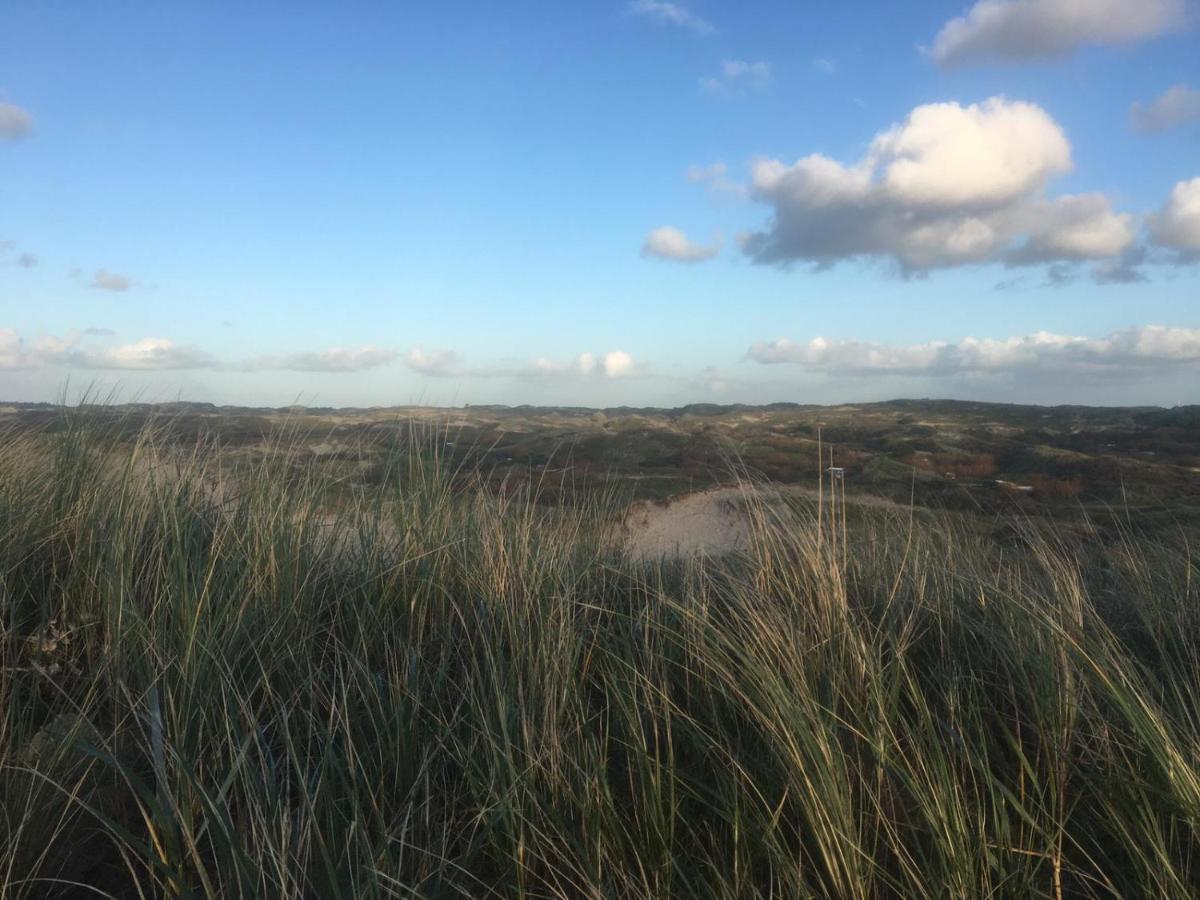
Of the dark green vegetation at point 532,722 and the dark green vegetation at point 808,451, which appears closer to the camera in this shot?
the dark green vegetation at point 532,722

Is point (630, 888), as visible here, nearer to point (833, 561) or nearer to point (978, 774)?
point (978, 774)

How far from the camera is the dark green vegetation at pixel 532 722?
6.40 feet

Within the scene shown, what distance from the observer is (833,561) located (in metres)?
2.97

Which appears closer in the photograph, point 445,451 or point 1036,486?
point 445,451

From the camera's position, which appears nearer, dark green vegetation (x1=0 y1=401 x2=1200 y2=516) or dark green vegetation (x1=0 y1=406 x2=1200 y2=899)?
dark green vegetation (x1=0 y1=406 x2=1200 y2=899)

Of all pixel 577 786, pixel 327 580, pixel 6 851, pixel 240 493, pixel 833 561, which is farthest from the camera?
pixel 240 493

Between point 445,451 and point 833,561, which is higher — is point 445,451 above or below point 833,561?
above

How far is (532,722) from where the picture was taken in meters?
2.33

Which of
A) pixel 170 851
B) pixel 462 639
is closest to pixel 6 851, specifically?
pixel 170 851

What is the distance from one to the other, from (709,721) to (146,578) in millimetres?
2177

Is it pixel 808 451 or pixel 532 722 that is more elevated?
pixel 532 722

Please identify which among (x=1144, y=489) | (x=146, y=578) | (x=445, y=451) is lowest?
(x=1144, y=489)

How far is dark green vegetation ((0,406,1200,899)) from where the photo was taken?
195 cm

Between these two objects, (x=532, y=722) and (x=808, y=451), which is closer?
(x=532, y=722)
